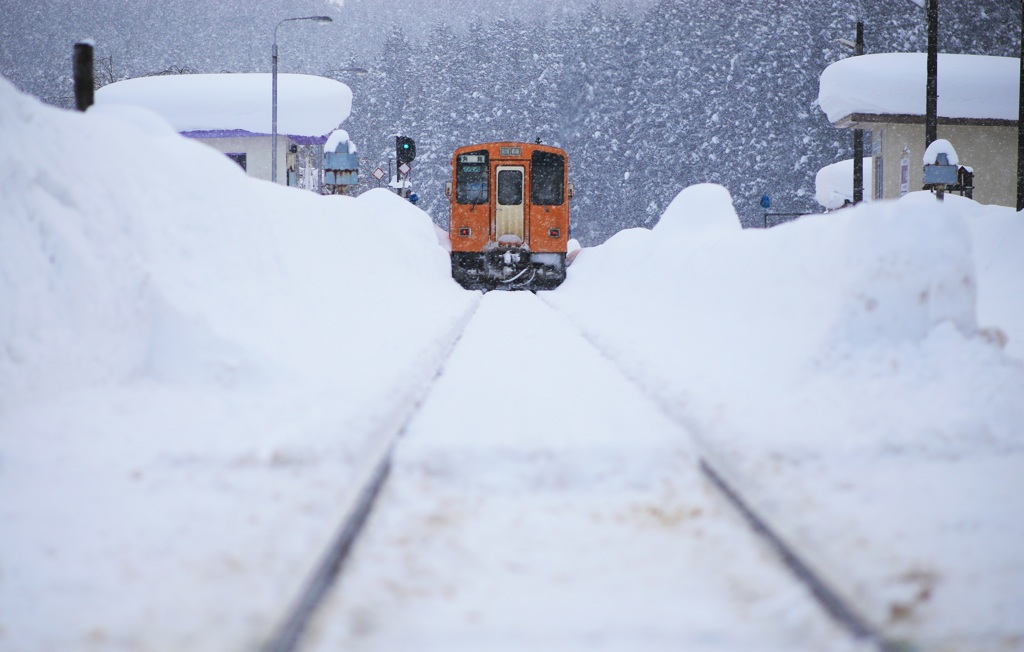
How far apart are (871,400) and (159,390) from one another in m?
4.58

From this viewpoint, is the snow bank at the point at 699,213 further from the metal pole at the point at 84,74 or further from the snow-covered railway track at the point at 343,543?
the snow-covered railway track at the point at 343,543

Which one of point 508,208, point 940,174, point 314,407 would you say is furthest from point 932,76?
point 314,407

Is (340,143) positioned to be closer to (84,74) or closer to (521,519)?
(84,74)

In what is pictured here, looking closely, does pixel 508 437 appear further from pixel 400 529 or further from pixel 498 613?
pixel 498 613

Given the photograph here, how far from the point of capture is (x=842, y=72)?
32094 mm

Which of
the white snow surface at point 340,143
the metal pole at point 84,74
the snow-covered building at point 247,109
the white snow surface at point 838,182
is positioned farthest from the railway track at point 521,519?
the white snow surface at point 838,182

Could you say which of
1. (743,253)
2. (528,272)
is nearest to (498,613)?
(743,253)

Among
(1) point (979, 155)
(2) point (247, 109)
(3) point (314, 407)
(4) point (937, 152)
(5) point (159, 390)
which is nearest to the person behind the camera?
(3) point (314, 407)

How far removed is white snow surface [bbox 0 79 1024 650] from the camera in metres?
3.03

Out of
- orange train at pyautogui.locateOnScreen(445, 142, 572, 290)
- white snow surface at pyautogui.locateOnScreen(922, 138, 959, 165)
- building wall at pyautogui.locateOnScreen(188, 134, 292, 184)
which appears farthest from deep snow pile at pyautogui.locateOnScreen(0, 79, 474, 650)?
building wall at pyautogui.locateOnScreen(188, 134, 292, 184)

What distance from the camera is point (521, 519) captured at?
3.83 meters

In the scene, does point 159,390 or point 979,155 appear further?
point 979,155

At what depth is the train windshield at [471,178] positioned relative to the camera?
70.8ft

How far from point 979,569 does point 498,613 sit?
5.68ft
